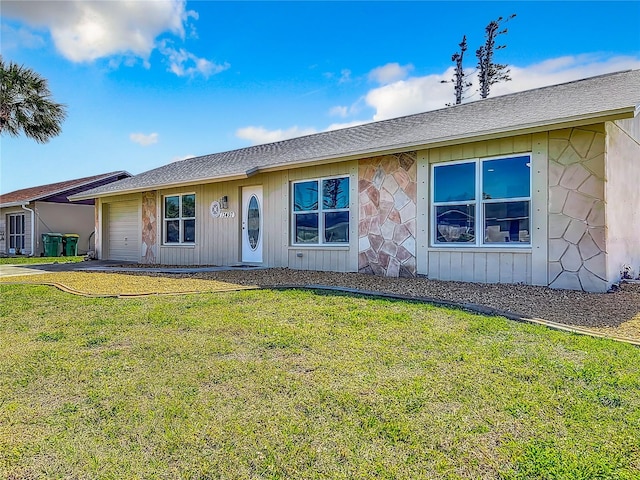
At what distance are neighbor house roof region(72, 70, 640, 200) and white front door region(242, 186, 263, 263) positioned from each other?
77 cm

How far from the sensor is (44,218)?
19.4m

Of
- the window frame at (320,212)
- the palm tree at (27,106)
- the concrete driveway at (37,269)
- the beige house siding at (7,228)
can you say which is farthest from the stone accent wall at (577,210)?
the beige house siding at (7,228)

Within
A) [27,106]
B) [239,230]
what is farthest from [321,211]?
[27,106]

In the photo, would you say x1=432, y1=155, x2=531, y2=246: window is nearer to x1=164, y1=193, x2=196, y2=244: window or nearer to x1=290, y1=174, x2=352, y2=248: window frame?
x1=290, y1=174, x2=352, y2=248: window frame

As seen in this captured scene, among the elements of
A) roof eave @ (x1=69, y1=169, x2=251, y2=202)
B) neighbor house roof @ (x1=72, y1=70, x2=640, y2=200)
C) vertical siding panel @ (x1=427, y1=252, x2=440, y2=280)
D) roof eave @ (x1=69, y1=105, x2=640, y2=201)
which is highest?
neighbor house roof @ (x1=72, y1=70, x2=640, y2=200)

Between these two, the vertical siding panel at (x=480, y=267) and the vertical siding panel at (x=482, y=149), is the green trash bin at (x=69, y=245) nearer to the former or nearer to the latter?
the vertical siding panel at (x=480, y=267)

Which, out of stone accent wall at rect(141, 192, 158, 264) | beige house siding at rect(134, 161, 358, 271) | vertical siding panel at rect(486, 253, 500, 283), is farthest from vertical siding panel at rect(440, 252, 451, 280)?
stone accent wall at rect(141, 192, 158, 264)

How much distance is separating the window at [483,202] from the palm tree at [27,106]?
16704 mm

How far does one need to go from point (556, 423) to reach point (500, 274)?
16.4ft

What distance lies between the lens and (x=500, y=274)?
7.21 metres

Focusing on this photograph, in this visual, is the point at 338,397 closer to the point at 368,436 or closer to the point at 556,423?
the point at 368,436

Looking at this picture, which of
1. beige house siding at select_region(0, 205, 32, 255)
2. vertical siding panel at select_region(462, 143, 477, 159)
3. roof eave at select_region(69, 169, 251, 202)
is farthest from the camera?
beige house siding at select_region(0, 205, 32, 255)

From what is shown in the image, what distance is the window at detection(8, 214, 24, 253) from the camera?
2036 centimetres

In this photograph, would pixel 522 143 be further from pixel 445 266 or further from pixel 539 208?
pixel 445 266
